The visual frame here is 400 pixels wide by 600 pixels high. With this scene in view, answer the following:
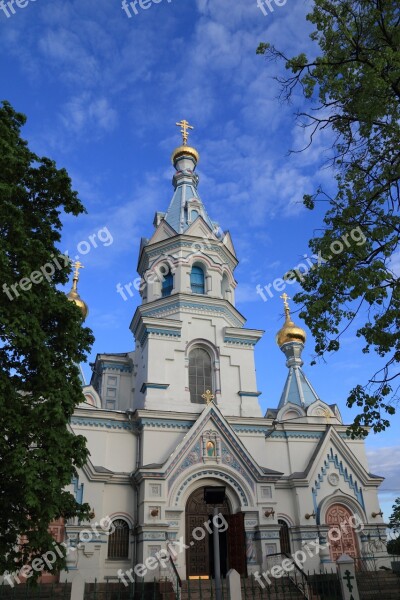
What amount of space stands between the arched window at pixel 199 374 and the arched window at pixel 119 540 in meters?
4.65

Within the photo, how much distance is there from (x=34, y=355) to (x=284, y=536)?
482 inches

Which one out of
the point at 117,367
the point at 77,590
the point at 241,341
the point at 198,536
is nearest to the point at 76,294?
the point at 117,367

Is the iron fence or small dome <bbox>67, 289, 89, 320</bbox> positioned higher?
small dome <bbox>67, 289, 89, 320</bbox>

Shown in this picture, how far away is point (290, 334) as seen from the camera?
79.0 feet

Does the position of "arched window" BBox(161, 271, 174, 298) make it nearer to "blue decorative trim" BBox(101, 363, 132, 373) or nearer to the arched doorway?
"blue decorative trim" BBox(101, 363, 132, 373)

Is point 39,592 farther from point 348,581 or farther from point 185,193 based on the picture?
point 185,193

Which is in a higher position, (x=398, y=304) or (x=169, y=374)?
(x=169, y=374)

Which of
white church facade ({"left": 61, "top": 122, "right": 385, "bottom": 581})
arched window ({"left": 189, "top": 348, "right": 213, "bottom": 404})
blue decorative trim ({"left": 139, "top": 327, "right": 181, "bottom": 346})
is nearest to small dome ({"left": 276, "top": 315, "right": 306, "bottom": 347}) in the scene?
white church facade ({"left": 61, "top": 122, "right": 385, "bottom": 581})

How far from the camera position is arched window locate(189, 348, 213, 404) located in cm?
1802

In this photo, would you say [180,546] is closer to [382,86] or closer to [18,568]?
[18,568]

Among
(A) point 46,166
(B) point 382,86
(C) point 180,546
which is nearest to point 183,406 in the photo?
(C) point 180,546

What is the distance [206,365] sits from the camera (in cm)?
1877

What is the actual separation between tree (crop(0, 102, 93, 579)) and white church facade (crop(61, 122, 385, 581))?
681 cm

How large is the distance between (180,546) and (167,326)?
23.9 feet
